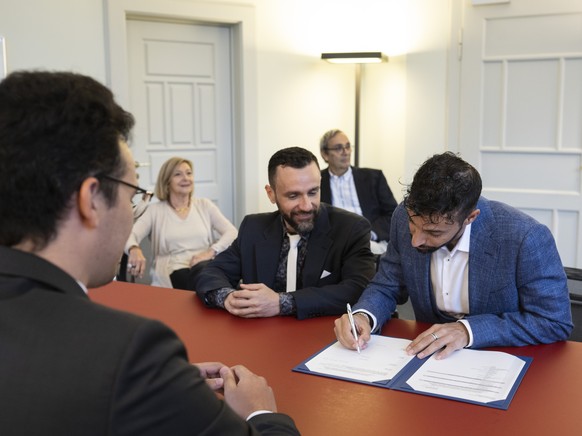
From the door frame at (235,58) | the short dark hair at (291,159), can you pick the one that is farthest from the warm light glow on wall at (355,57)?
the short dark hair at (291,159)

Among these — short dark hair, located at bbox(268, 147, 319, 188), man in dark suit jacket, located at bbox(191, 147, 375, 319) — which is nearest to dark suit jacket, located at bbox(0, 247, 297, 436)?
man in dark suit jacket, located at bbox(191, 147, 375, 319)

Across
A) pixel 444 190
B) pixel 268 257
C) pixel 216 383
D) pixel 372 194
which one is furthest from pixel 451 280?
pixel 372 194

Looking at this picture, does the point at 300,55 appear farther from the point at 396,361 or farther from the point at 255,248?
the point at 396,361

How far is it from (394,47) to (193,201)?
2353 mm

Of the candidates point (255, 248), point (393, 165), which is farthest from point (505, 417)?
point (393, 165)

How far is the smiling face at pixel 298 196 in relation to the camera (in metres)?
2.60

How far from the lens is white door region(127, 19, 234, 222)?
5.18 metres

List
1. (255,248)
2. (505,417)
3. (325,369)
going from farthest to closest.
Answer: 1. (255,248)
2. (325,369)
3. (505,417)

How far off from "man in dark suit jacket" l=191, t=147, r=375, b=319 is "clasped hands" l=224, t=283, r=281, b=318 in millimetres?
126

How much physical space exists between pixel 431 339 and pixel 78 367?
3.71ft

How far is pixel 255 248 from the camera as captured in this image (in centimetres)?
267

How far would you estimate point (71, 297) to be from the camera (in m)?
0.98

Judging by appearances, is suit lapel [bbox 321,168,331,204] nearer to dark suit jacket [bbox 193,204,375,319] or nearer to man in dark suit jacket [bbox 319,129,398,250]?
man in dark suit jacket [bbox 319,129,398,250]

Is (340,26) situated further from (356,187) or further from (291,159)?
(291,159)
